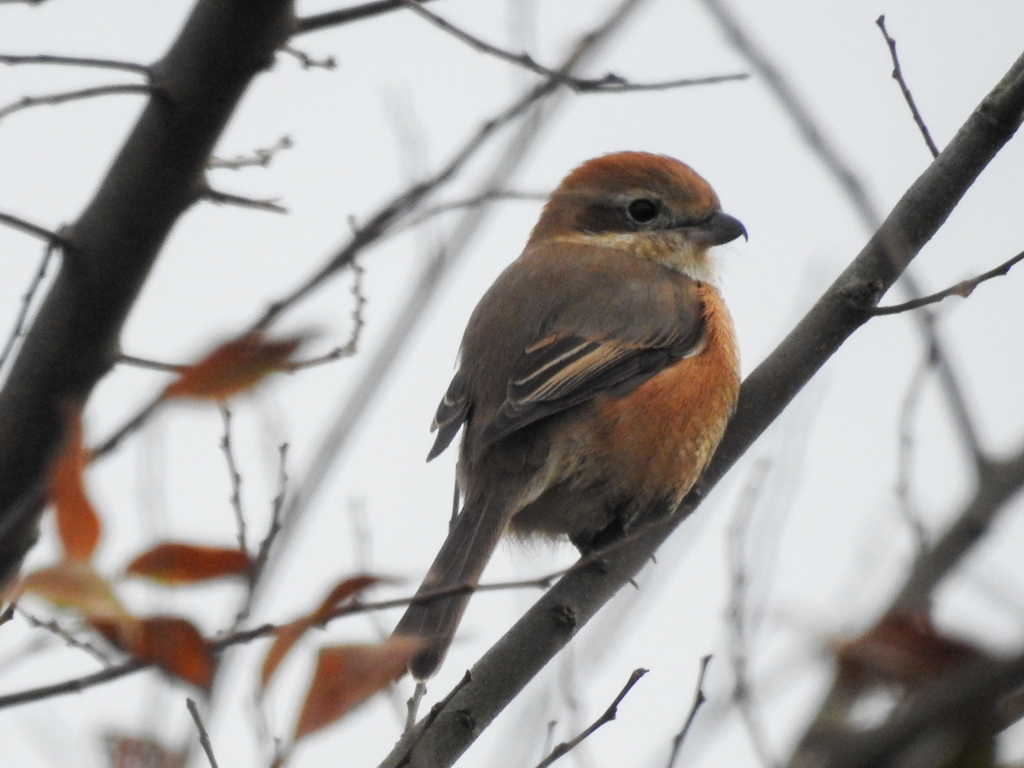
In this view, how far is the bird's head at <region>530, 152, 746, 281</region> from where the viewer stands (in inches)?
235

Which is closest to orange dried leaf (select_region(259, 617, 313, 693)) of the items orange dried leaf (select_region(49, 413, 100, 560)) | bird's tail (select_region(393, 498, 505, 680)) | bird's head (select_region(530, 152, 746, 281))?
orange dried leaf (select_region(49, 413, 100, 560))

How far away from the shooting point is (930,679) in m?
1.42

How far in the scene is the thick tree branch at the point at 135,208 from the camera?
2590 mm

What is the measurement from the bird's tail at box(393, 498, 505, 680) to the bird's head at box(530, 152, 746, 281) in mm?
1873

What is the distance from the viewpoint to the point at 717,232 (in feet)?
19.5

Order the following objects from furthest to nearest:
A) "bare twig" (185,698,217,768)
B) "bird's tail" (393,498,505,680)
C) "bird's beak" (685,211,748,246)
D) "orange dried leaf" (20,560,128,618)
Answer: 1. "bird's beak" (685,211,748,246)
2. "bird's tail" (393,498,505,680)
3. "bare twig" (185,698,217,768)
4. "orange dried leaf" (20,560,128,618)

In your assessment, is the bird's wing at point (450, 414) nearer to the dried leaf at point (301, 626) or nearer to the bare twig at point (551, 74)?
the bare twig at point (551, 74)

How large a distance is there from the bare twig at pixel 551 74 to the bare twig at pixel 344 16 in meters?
0.07

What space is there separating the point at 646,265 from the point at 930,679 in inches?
177

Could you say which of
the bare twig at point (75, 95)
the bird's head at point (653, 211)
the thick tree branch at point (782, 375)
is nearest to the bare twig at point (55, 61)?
the bare twig at point (75, 95)

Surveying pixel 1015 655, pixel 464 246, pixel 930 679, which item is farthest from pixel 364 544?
pixel 1015 655

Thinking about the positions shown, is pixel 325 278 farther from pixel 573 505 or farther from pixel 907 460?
pixel 573 505

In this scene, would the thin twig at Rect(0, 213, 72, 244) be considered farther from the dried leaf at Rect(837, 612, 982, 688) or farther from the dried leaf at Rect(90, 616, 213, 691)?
the dried leaf at Rect(837, 612, 982, 688)

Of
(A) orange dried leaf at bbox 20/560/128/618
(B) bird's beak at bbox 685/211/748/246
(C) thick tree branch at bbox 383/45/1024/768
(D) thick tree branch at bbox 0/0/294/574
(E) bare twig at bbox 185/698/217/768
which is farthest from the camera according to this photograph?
(B) bird's beak at bbox 685/211/748/246
